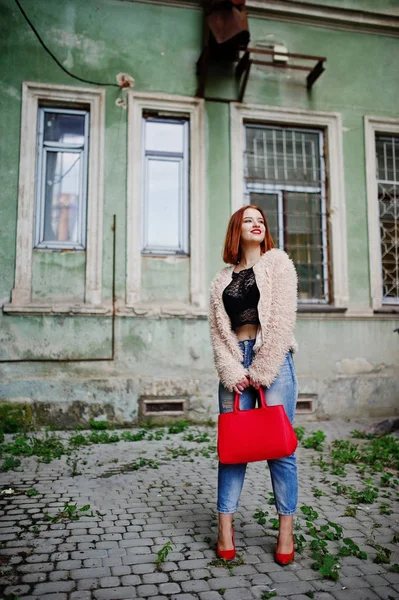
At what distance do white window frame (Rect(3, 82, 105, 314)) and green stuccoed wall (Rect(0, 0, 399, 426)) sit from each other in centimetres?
10

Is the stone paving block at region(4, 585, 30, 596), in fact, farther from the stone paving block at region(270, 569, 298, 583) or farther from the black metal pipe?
the black metal pipe

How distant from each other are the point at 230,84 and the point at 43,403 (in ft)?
16.9

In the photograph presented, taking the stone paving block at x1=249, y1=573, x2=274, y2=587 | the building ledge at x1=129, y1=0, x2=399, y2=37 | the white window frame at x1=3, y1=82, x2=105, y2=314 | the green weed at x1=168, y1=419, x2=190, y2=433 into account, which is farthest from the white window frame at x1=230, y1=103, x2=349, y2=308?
the stone paving block at x1=249, y1=573, x2=274, y2=587

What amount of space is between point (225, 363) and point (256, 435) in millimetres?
416

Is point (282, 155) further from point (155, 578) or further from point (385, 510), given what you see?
point (155, 578)

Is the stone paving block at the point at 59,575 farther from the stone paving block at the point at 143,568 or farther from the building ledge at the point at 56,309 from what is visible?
the building ledge at the point at 56,309

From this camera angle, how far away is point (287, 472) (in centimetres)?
249

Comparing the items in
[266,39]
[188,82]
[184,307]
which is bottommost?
[184,307]

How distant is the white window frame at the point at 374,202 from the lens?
23.5 feet

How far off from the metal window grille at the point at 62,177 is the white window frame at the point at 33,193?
146 mm

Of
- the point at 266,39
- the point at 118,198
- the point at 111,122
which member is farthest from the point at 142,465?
the point at 266,39

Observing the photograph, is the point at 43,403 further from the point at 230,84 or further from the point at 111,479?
the point at 230,84

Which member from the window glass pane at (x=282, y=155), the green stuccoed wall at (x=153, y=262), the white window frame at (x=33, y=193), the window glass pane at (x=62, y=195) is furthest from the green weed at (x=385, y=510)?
the window glass pane at (x=282, y=155)

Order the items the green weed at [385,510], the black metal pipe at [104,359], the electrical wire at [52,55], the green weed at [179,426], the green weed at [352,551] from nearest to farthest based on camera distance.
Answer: the green weed at [352,551] < the green weed at [385,510] < the green weed at [179,426] < the black metal pipe at [104,359] < the electrical wire at [52,55]
